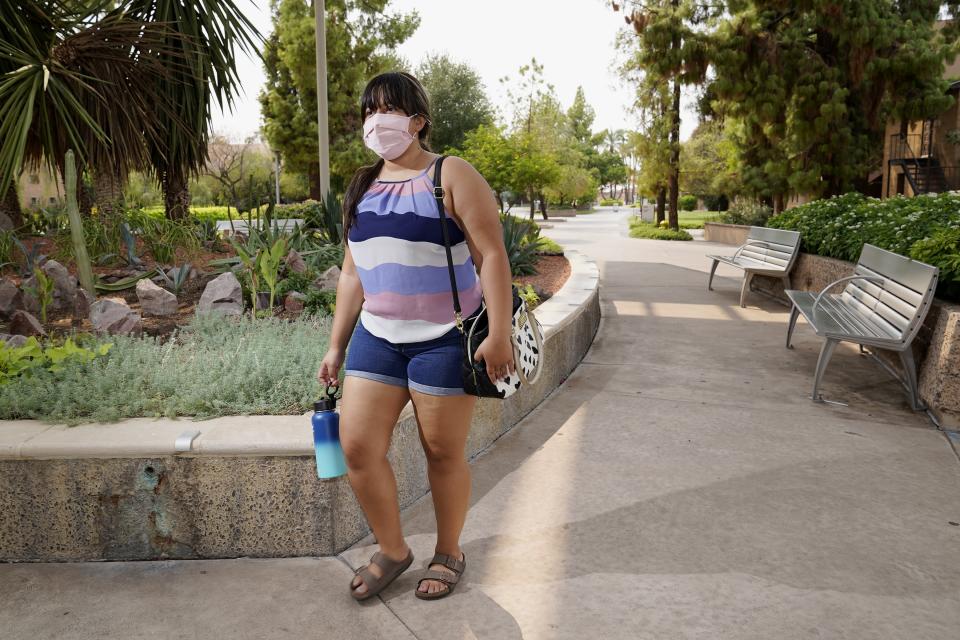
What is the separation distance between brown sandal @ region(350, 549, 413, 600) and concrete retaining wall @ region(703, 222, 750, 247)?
1903 centimetres

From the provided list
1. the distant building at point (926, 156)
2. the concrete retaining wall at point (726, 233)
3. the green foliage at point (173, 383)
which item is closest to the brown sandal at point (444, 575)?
the green foliage at point (173, 383)

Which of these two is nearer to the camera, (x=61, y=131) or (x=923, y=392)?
(x=923, y=392)

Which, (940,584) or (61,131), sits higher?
(61,131)

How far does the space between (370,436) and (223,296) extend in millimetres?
3250

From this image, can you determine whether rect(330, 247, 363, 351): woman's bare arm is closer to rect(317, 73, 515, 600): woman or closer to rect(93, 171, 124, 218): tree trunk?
rect(317, 73, 515, 600): woman

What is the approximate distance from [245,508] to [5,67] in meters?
6.73

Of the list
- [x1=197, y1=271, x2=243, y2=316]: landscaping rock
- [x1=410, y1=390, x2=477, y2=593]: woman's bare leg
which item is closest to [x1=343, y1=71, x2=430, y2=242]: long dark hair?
[x1=410, y1=390, x2=477, y2=593]: woman's bare leg

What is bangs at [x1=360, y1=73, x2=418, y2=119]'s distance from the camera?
7.36ft

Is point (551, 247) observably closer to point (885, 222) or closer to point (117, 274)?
point (885, 222)

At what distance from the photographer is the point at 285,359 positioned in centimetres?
359

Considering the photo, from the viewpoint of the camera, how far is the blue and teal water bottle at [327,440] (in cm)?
240

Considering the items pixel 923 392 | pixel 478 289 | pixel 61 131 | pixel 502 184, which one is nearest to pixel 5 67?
pixel 61 131

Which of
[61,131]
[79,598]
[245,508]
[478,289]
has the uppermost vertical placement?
[61,131]

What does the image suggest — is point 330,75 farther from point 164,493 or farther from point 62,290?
point 164,493
